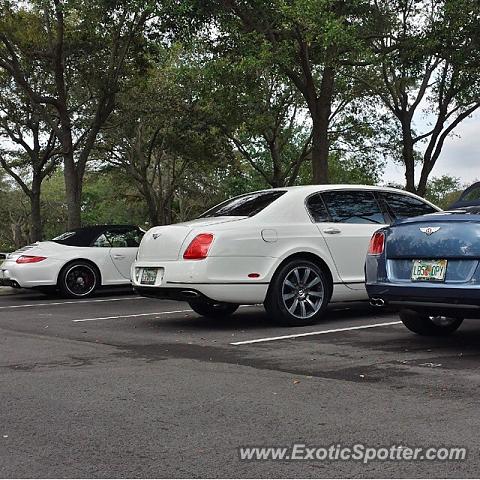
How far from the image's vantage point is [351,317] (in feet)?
29.2

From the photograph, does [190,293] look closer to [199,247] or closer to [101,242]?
[199,247]

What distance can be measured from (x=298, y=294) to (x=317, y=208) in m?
1.16

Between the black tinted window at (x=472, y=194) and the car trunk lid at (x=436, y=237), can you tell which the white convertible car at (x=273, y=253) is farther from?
the black tinted window at (x=472, y=194)

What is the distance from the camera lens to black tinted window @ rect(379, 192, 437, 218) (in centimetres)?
914

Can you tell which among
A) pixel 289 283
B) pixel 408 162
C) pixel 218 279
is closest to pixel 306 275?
pixel 289 283

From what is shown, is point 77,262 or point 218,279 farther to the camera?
point 77,262

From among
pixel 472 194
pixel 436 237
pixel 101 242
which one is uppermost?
pixel 472 194

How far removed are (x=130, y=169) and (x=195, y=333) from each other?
26.4 m

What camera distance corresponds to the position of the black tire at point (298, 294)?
8.03m

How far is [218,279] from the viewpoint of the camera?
7.83 meters

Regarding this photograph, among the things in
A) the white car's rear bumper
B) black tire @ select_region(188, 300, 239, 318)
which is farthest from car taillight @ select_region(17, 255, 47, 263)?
the white car's rear bumper

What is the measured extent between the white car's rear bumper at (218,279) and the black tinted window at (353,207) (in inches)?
50.0

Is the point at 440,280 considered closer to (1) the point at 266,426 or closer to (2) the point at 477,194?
(1) the point at 266,426

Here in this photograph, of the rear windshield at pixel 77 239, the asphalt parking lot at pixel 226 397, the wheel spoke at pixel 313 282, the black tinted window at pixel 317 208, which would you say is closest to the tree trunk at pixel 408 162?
the rear windshield at pixel 77 239
